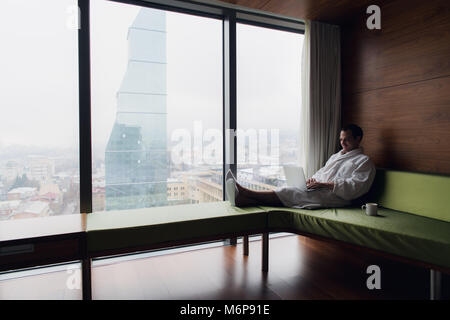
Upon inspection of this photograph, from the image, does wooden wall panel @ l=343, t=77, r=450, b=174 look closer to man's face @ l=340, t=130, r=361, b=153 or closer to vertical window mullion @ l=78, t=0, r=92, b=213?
man's face @ l=340, t=130, r=361, b=153

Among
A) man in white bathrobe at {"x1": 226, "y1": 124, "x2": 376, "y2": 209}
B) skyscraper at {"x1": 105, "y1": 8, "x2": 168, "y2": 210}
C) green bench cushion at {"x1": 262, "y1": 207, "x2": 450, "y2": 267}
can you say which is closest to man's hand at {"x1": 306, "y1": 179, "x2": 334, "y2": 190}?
man in white bathrobe at {"x1": 226, "y1": 124, "x2": 376, "y2": 209}

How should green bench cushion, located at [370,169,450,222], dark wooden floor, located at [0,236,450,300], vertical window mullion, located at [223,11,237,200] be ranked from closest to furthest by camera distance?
dark wooden floor, located at [0,236,450,300], green bench cushion, located at [370,169,450,222], vertical window mullion, located at [223,11,237,200]

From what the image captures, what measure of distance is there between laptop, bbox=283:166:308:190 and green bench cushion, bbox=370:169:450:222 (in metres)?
0.65

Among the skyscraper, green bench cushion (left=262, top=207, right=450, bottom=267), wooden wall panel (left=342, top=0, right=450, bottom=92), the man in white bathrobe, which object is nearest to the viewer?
green bench cushion (left=262, top=207, right=450, bottom=267)

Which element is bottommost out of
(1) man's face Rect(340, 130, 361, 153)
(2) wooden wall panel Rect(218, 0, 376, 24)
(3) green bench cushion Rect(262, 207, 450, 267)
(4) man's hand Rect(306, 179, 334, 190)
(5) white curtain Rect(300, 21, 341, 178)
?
(3) green bench cushion Rect(262, 207, 450, 267)

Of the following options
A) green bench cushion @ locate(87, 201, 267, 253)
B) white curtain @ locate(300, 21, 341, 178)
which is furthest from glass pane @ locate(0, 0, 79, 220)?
white curtain @ locate(300, 21, 341, 178)

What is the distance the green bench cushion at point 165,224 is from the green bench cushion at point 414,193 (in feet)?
3.58

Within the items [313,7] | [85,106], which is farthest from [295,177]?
[85,106]

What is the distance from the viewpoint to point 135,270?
7.72ft

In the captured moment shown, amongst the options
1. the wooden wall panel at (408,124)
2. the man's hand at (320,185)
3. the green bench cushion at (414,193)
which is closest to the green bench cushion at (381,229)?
the green bench cushion at (414,193)

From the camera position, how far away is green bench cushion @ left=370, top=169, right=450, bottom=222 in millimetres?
2113

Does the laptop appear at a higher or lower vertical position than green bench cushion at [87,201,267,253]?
higher

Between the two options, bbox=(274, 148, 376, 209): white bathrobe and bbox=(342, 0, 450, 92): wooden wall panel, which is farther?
bbox=(274, 148, 376, 209): white bathrobe
